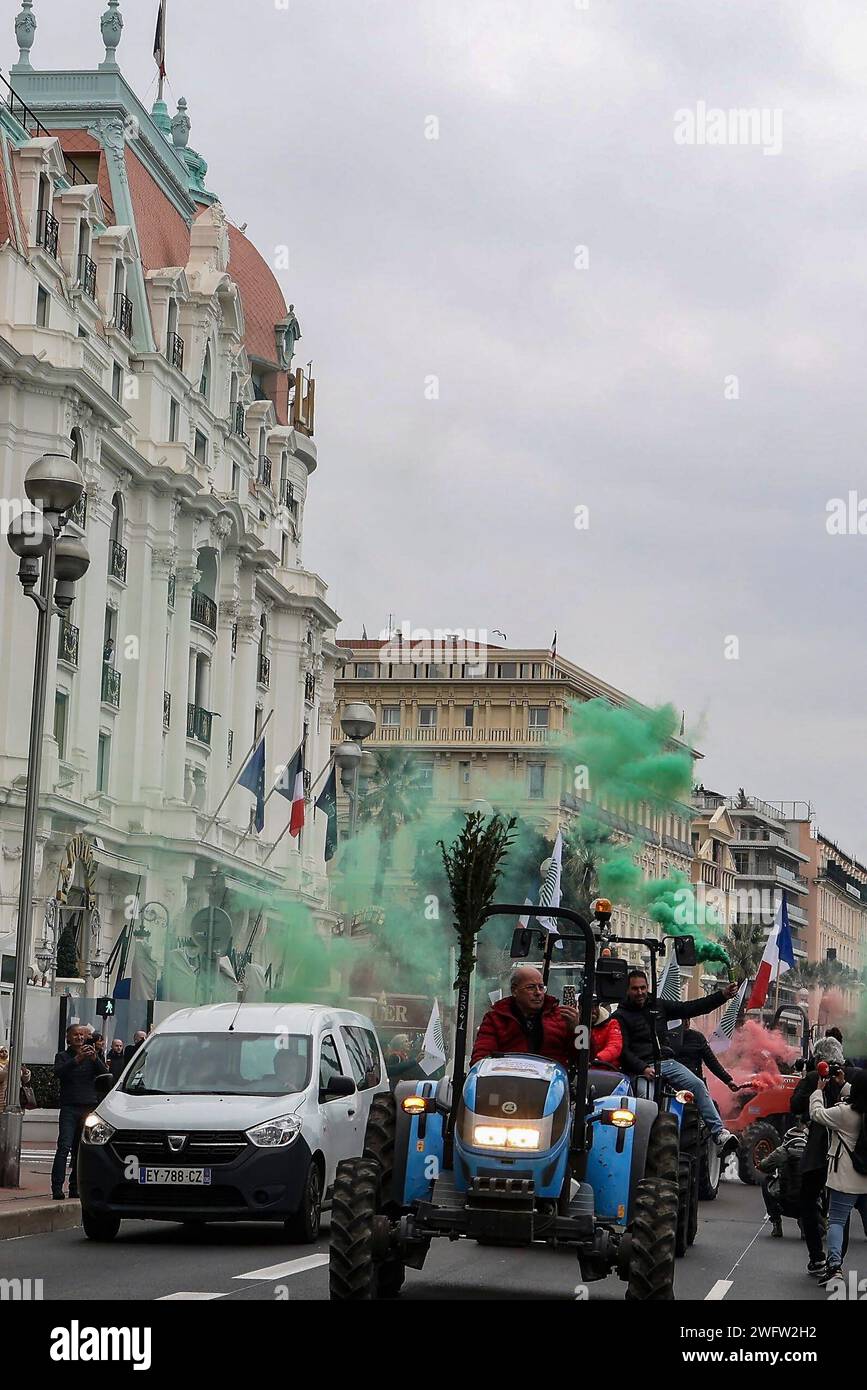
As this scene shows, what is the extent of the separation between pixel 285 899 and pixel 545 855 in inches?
1185

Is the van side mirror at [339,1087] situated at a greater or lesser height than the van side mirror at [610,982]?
lesser

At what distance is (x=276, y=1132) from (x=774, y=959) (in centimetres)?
2532

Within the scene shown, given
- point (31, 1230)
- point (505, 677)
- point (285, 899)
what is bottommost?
point (31, 1230)

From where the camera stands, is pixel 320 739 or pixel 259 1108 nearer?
pixel 259 1108

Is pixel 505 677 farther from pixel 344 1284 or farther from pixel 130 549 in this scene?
pixel 344 1284

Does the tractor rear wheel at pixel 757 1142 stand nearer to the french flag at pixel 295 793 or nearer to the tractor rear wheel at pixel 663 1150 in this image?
the tractor rear wheel at pixel 663 1150

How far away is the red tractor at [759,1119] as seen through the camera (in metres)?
28.5

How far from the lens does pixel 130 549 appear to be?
57.9 m

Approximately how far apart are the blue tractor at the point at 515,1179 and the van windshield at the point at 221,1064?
5.17 m

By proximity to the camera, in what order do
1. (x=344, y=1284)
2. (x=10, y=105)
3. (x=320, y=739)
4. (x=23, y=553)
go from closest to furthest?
(x=344, y=1284), (x=23, y=553), (x=10, y=105), (x=320, y=739)

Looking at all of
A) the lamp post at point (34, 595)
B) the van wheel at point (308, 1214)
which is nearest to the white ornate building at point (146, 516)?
the lamp post at point (34, 595)

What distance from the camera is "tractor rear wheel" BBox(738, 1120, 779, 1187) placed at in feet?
93.1

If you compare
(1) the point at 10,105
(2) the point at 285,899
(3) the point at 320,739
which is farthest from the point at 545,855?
(1) the point at 10,105
